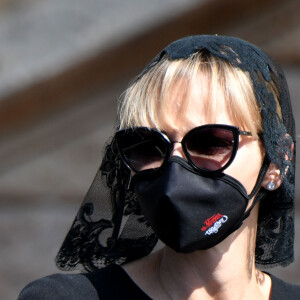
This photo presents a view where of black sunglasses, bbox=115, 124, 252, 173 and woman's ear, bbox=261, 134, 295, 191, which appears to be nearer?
black sunglasses, bbox=115, 124, 252, 173

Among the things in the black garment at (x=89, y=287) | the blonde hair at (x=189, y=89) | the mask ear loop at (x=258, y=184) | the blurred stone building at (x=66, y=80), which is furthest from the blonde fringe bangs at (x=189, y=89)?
the blurred stone building at (x=66, y=80)

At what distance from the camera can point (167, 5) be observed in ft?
17.9

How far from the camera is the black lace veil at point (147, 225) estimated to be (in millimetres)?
2643

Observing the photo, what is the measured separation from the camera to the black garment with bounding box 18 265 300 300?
2.57m

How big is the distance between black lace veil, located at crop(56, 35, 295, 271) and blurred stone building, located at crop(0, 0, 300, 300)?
261cm

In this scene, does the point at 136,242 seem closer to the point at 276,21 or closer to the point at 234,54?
the point at 234,54

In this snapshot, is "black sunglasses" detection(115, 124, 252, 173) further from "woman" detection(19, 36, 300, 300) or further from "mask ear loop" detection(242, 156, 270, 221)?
"mask ear loop" detection(242, 156, 270, 221)

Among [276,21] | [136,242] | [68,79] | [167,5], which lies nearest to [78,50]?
[68,79]

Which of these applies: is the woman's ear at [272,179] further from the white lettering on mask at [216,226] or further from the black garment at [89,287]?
the black garment at [89,287]

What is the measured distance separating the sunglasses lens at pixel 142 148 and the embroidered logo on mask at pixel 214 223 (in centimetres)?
20

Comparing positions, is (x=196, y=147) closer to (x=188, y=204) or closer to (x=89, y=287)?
(x=188, y=204)

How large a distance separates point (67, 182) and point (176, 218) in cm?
315

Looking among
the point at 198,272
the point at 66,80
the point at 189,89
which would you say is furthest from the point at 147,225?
the point at 66,80

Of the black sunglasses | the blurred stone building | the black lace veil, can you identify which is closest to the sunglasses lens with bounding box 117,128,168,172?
the black sunglasses
